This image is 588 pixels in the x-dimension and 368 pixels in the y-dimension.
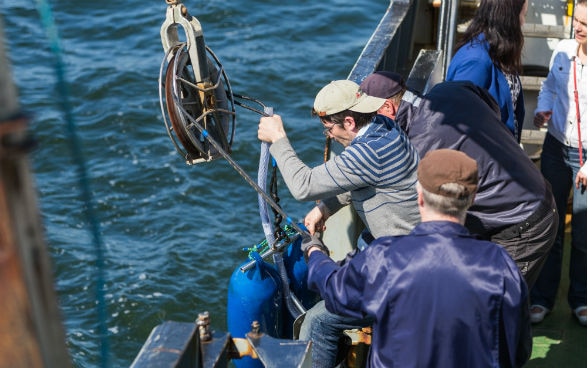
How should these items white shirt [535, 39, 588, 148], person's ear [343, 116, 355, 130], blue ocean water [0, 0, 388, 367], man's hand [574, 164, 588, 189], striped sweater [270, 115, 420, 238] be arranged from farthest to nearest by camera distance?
blue ocean water [0, 0, 388, 367] < white shirt [535, 39, 588, 148] < man's hand [574, 164, 588, 189] < person's ear [343, 116, 355, 130] < striped sweater [270, 115, 420, 238]

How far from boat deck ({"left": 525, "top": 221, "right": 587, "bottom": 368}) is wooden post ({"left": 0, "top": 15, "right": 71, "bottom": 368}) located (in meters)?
4.02

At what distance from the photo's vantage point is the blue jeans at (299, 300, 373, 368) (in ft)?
13.2

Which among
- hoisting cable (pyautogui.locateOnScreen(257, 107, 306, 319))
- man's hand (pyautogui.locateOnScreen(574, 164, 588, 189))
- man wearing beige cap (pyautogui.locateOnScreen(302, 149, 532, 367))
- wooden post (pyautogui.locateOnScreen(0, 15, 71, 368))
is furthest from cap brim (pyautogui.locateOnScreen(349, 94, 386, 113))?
wooden post (pyautogui.locateOnScreen(0, 15, 71, 368))

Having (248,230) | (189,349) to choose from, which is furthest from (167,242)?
(189,349)

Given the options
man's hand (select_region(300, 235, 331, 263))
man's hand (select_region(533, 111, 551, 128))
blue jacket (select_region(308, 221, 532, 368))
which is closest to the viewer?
blue jacket (select_region(308, 221, 532, 368))

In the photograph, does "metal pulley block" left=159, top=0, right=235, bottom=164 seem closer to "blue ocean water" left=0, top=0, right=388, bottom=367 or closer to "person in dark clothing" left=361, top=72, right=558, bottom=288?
"person in dark clothing" left=361, top=72, right=558, bottom=288

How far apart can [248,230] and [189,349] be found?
688cm

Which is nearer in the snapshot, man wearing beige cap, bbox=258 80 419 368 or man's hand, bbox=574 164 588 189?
man wearing beige cap, bbox=258 80 419 368

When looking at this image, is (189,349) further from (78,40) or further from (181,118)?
(78,40)

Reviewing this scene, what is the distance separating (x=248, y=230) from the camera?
9773mm

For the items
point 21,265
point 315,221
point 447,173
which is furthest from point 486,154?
point 21,265

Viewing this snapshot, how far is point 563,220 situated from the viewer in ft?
17.9

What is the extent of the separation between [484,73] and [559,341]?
1739 millimetres

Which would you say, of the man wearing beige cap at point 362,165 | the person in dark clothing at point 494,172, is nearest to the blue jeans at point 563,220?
the person in dark clothing at point 494,172
